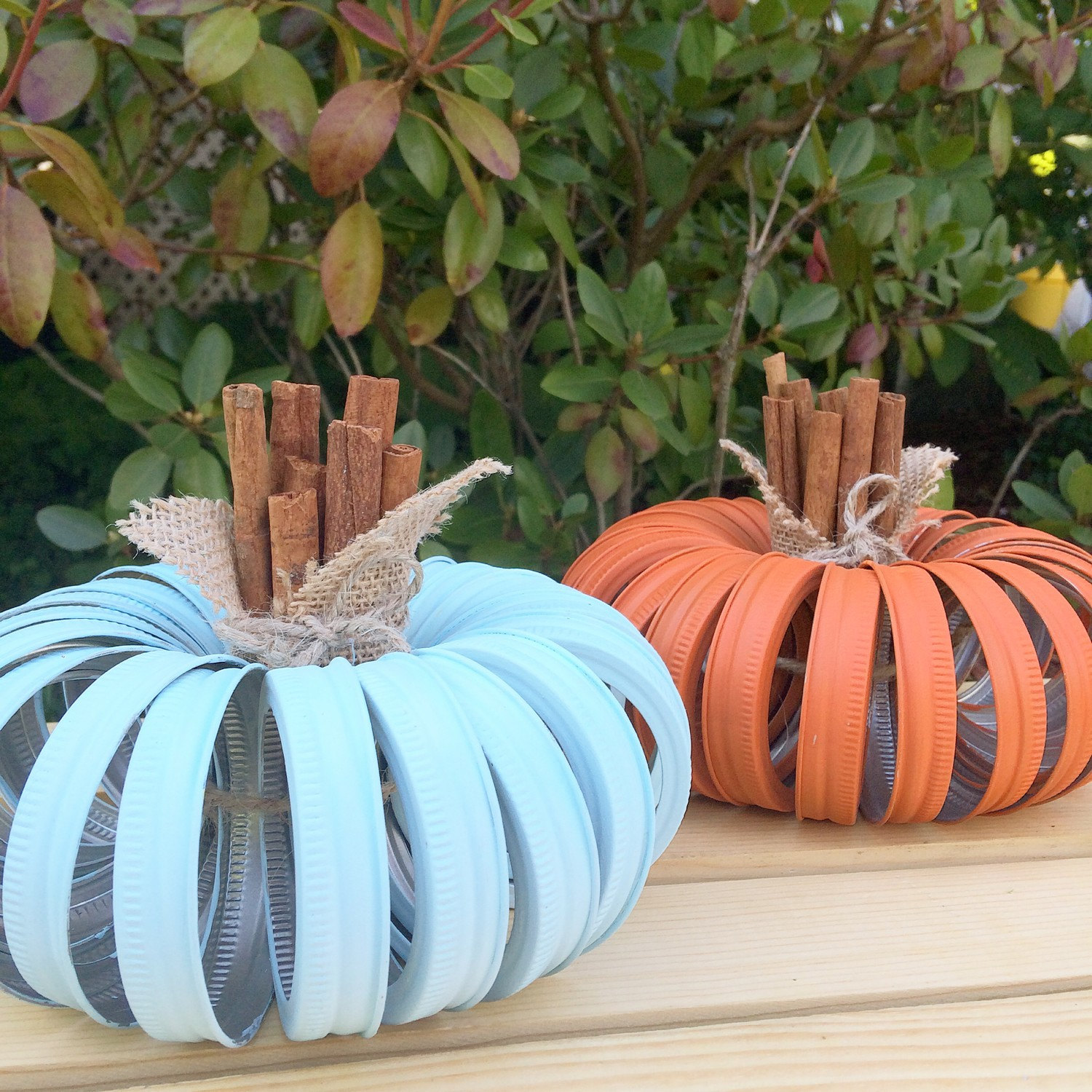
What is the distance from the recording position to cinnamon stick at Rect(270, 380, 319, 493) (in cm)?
65

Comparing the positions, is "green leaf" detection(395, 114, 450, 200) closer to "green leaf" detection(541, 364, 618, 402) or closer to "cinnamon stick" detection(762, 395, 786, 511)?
"green leaf" detection(541, 364, 618, 402)

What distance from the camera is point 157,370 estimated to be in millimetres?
1031

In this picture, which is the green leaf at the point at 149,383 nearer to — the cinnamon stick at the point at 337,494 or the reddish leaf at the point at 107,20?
the reddish leaf at the point at 107,20

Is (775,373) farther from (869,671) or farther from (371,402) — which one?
(371,402)

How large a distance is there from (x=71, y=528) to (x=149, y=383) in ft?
0.73

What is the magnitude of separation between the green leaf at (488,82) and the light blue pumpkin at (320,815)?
46 centimetres

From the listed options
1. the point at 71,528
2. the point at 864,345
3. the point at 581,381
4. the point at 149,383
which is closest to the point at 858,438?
the point at 581,381

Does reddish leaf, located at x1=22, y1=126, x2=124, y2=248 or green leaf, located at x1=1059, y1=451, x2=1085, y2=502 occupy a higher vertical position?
reddish leaf, located at x1=22, y1=126, x2=124, y2=248

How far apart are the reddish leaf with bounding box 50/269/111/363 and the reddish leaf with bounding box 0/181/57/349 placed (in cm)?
20

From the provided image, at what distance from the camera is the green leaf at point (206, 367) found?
1001 millimetres

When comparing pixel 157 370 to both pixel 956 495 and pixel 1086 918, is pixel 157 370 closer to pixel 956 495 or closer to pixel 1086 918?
pixel 1086 918

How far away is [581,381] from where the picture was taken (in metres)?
1.08

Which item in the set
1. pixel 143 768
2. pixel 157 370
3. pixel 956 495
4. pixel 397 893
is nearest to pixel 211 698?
pixel 143 768

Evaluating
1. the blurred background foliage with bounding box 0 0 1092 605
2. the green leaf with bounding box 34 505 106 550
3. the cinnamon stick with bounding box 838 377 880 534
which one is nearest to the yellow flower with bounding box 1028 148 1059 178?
the blurred background foliage with bounding box 0 0 1092 605
